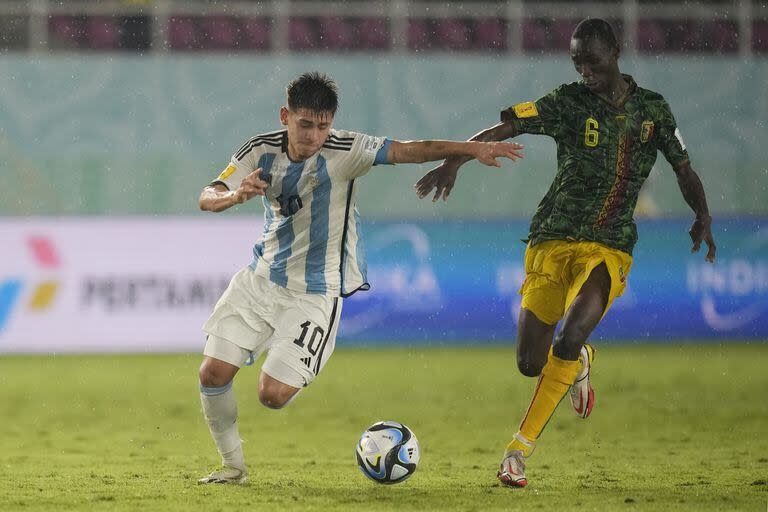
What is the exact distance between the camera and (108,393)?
408 inches

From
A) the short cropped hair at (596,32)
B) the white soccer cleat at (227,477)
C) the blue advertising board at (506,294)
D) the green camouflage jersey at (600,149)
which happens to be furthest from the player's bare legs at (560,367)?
the blue advertising board at (506,294)

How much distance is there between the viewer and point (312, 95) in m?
5.50

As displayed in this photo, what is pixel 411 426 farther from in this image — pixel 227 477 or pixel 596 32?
pixel 596 32

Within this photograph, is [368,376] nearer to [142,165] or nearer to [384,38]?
[142,165]

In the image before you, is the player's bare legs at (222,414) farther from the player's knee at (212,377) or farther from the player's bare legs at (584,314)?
the player's bare legs at (584,314)

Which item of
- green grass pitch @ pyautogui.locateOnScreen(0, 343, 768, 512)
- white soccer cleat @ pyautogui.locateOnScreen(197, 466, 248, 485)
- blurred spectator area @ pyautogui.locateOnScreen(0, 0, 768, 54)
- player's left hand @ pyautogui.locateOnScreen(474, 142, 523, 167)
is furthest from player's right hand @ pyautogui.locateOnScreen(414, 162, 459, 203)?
blurred spectator area @ pyautogui.locateOnScreen(0, 0, 768, 54)

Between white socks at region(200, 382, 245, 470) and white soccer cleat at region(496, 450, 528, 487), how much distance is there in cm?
132

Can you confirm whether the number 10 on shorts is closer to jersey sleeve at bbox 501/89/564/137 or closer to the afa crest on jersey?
jersey sleeve at bbox 501/89/564/137

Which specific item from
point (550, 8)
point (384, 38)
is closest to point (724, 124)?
point (550, 8)

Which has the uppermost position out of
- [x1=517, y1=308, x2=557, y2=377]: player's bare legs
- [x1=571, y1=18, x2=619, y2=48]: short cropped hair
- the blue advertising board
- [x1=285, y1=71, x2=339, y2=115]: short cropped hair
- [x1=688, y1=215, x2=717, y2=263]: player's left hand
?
[x1=571, y1=18, x2=619, y2=48]: short cropped hair

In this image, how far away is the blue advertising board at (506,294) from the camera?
43.8 ft

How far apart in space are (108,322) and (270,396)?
7.56 meters

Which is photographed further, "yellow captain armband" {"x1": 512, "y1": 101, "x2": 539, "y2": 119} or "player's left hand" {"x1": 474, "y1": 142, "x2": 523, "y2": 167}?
"yellow captain armband" {"x1": 512, "y1": 101, "x2": 539, "y2": 119}

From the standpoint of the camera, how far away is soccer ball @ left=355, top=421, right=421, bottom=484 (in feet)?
18.6
